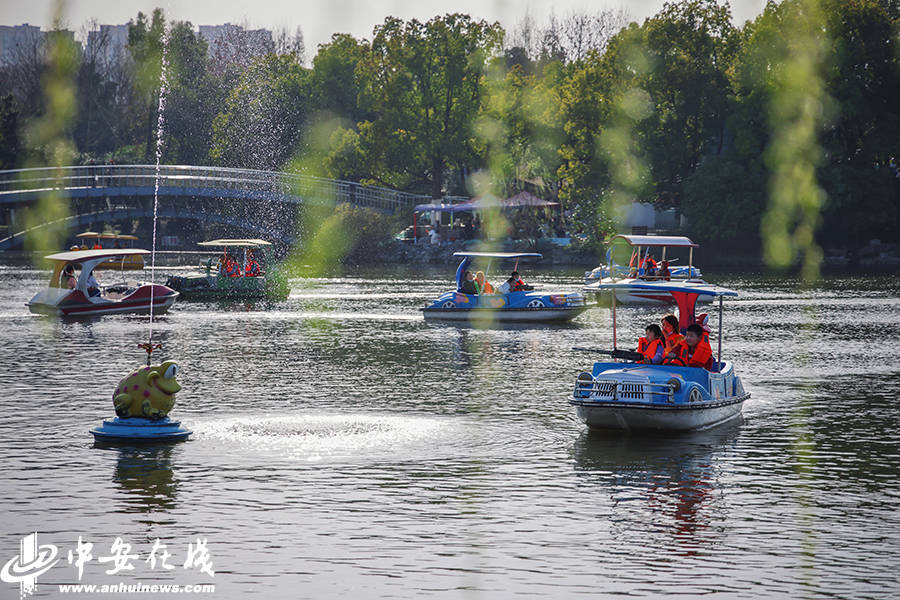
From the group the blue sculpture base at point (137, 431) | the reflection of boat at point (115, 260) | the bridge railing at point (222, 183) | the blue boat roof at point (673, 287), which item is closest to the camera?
the blue sculpture base at point (137, 431)

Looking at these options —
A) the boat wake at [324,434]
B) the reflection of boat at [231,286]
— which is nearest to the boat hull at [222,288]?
the reflection of boat at [231,286]

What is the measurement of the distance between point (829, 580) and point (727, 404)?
10.2 metres

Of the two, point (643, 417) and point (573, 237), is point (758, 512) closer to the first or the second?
point (643, 417)

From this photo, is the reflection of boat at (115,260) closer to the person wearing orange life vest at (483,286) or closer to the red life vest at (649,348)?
the person wearing orange life vest at (483,286)

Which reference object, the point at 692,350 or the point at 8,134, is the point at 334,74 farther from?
the point at 692,350

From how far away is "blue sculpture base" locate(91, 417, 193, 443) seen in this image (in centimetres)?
2325

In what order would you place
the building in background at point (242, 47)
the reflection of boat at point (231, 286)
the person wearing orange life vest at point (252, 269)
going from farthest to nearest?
the building in background at point (242, 47) → the person wearing orange life vest at point (252, 269) → the reflection of boat at point (231, 286)

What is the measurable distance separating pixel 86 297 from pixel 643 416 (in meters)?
36.4

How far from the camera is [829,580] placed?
15141 millimetres

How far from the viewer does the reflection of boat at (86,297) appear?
176ft

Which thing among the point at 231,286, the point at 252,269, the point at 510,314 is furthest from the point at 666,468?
the point at 252,269

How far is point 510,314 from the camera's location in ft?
168

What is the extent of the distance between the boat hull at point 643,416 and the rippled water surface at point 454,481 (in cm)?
32

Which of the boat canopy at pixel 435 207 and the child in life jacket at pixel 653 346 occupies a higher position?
the boat canopy at pixel 435 207
